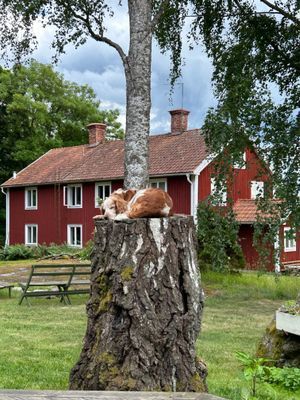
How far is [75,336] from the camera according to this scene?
834 cm

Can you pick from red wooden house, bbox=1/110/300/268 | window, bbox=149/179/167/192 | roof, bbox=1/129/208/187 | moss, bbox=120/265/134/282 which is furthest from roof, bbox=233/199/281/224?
moss, bbox=120/265/134/282

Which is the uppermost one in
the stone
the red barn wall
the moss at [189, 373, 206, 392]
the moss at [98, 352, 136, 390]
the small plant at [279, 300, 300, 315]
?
the red barn wall

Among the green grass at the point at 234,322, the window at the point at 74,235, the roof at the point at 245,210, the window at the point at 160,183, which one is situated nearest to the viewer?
the green grass at the point at 234,322

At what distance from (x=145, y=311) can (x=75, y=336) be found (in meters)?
4.64

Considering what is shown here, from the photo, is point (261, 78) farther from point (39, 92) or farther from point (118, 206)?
point (39, 92)

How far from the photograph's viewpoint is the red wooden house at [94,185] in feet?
93.4

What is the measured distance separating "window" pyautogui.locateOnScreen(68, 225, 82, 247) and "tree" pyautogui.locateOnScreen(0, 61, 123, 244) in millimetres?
10073

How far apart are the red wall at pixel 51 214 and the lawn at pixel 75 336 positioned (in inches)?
639

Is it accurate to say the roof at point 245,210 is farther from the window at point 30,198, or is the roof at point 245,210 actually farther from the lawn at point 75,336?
the window at point 30,198

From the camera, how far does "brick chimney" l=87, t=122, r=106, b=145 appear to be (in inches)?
1442

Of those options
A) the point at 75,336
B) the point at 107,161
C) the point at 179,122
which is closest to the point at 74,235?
the point at 107,161

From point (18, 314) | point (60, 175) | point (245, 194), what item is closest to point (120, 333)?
point (18, 314)

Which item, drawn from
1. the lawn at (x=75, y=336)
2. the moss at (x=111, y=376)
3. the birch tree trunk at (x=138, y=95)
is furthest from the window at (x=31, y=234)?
the moss at (x=111, y=376)

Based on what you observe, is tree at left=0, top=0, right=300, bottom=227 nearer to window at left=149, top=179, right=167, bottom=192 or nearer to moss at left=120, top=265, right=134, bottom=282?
moss at left=120, top=265, right=134, bottom=282
